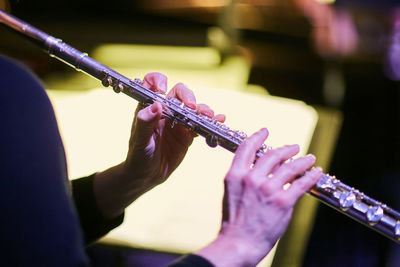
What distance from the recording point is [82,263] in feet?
1.66

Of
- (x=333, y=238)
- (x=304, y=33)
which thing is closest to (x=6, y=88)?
(x=333, y=238)

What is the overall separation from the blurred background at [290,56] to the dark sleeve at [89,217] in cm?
87

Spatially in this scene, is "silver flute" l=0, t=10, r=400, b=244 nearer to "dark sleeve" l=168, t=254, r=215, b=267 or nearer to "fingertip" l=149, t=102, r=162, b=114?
"fingertip" l=149, t=102, r=162, b=114

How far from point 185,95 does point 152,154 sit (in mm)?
126

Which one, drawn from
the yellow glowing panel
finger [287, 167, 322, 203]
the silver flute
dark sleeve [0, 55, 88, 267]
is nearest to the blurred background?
the yellow glowing panel

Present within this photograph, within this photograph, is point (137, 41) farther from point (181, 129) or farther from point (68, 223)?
point (68, 223)

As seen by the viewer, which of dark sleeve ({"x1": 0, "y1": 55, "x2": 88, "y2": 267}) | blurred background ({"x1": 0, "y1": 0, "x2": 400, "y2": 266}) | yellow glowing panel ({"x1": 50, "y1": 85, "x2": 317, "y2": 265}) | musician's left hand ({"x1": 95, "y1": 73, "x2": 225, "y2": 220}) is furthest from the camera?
blurred background ({"x1": 0, "y1": 0, "x2": 400, "y2": 266})

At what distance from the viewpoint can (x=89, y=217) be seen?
855mm

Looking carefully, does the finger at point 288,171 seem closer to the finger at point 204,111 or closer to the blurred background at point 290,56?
the finger at point 204,111

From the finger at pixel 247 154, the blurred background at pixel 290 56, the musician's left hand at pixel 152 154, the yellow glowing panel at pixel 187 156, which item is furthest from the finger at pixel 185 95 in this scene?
the blurred background at pixel 290 56

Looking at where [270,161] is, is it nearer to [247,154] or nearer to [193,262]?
[247,154]

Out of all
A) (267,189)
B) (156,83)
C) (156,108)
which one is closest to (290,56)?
(156,83)

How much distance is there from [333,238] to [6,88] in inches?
50.8

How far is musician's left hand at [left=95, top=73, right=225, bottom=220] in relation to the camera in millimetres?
807
